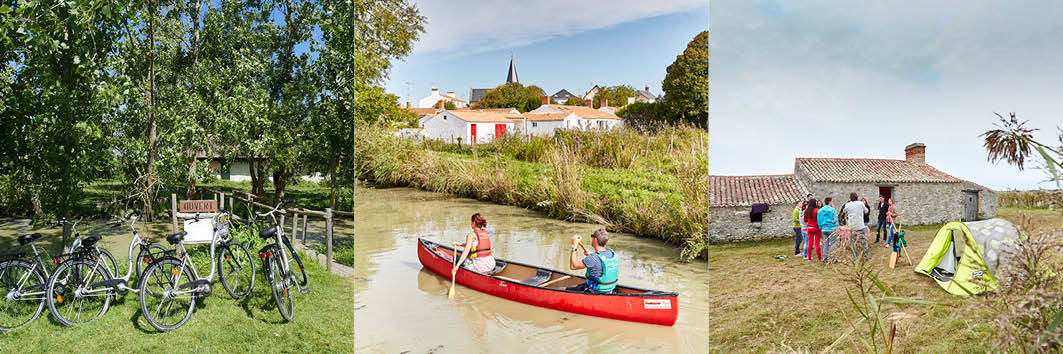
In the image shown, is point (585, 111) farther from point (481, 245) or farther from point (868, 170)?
point (868, 170)

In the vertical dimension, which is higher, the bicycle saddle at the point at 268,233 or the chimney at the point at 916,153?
the chimney at the point at 916,153

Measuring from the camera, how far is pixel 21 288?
11.5 feet

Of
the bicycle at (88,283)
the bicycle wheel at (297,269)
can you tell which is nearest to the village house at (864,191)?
the bicycle wheel at (297,269)

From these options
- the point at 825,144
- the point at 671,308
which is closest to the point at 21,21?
the point at 671,308

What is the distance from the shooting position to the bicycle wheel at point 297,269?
3.95 m

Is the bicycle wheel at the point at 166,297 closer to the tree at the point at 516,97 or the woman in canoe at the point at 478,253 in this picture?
the woman in canoe at the point at 478,253

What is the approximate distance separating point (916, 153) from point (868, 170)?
0.53 metres

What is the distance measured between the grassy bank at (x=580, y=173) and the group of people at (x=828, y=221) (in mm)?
1316

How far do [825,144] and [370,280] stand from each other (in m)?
4.92

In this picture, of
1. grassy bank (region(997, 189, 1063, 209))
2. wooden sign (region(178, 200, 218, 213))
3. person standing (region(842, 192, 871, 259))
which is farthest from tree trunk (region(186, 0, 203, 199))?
grassy bank (region(997, 189, 1063, 209))

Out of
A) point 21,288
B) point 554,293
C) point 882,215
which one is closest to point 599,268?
point 554,293

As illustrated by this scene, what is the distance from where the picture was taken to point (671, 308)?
4602mm

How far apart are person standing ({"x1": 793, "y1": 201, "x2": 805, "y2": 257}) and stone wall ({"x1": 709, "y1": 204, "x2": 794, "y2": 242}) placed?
0.07m

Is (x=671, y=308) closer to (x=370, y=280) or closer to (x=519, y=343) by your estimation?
(x=519, y=343)
